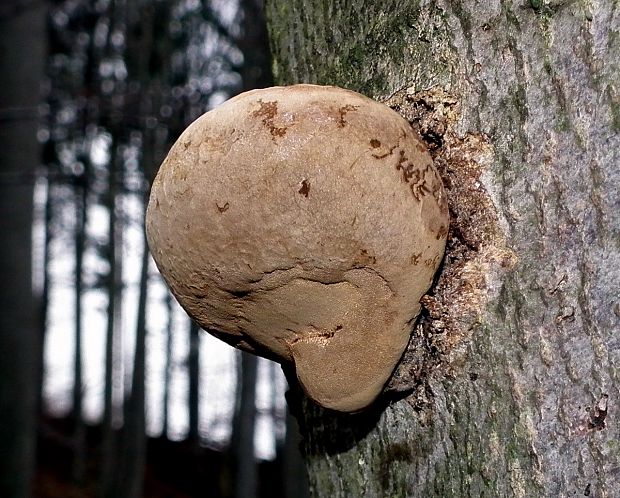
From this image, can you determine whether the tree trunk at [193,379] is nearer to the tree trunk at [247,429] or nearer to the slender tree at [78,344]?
the slender tree at [78,344]

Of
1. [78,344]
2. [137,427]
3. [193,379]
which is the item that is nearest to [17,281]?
[137,427]

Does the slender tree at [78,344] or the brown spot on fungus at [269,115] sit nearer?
the brown spot on fungus at [269,115]

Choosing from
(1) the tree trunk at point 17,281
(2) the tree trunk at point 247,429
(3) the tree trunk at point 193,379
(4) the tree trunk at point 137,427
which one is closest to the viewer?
(1) the tree trunk at point 17,281

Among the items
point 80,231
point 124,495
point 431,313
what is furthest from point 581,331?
point 80,231

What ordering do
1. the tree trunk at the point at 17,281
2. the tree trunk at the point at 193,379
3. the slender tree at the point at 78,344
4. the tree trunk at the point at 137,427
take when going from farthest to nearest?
1. the tree trunk at the point at 193,379
2. the slender tree at the point at 78,344
3. the tree trunk at the point at 137,427
4. the tree trunk at the point at 17,281

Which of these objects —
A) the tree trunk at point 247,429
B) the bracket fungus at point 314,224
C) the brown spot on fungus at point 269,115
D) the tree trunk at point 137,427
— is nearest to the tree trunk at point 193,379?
the tree trunk at point 137,427

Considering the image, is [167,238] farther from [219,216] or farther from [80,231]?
[80,231]
